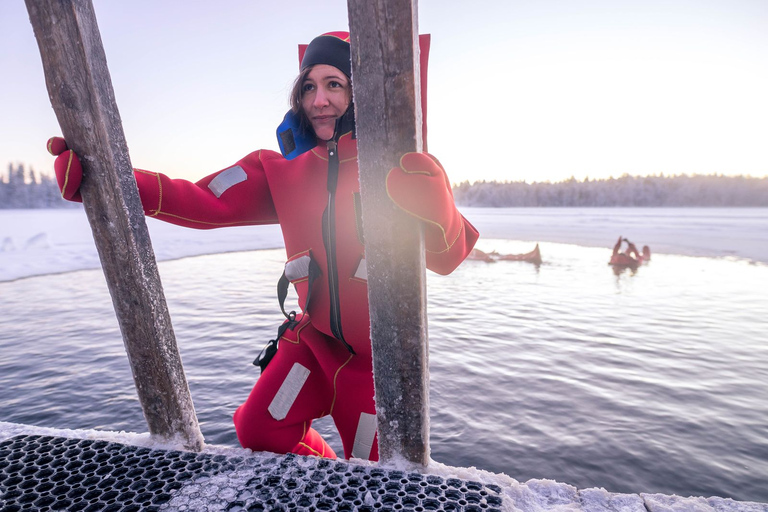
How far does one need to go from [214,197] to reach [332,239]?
0.70 metres

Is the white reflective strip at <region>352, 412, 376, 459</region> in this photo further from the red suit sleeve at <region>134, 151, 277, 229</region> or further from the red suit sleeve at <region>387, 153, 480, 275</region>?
the red suit sleeve at <region>134, 151, 277, 229</region>

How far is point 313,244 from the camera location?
82.7 inches

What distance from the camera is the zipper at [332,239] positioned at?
197 cm

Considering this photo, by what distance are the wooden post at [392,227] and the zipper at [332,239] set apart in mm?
408

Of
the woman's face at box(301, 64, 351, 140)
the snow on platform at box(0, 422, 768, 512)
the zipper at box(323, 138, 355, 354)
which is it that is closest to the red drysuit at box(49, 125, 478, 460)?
the zipper at box(323, 138, 355, 354)

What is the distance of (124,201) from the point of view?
170 cm

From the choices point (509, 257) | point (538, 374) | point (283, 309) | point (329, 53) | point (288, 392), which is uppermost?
point (329, 53)

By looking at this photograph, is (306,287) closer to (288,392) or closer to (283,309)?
(283,309)

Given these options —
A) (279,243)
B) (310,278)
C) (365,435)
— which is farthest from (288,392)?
(279,243)

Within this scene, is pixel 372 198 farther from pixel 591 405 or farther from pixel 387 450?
pixel 591 405

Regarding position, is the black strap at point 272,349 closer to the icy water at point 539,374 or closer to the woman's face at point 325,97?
the woman's face at point 325,97

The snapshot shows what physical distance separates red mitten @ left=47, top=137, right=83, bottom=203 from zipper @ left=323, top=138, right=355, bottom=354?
100cm

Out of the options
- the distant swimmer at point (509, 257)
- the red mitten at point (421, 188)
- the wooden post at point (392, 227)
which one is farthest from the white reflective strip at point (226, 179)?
the distant swimmer at point (509, 257)

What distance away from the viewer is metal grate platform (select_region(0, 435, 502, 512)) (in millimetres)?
1484
